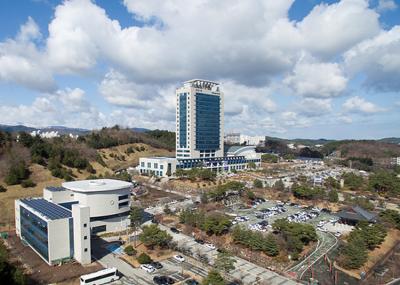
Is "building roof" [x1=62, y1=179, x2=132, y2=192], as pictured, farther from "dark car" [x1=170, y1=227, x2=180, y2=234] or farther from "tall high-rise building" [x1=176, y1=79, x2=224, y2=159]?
"tall high-rise building" [x1=176, y1=79, x2=224, y2=159]

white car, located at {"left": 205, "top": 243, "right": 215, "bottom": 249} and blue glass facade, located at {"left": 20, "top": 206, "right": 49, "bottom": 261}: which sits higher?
blue glass facade, located at {"left": 20, "top": 206, "right": 49, "bottom": 261}

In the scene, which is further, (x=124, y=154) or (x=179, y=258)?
(x=124, y=154)

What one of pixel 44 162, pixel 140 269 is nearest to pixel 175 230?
pixel 140 269

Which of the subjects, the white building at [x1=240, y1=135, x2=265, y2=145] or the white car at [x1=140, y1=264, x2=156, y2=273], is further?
the white building at [x1=240, y1=135, x2=265, y2=145]

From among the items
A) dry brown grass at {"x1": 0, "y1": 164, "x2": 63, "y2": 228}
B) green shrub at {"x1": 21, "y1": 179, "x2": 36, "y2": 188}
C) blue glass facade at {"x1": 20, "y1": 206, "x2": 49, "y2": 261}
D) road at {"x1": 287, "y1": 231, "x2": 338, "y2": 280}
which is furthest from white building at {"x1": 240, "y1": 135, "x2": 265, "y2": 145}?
blue glass facade at {"x1": 20, "y1": 206, "x2": 49, "y2": 261}

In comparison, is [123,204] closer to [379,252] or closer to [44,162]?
[44,162]

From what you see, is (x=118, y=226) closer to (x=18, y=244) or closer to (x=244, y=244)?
(x=18, y=244)

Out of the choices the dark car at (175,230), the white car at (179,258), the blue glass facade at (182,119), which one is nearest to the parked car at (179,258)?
the white car at (179,258)

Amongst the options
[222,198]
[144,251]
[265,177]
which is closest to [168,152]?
[265,177]
